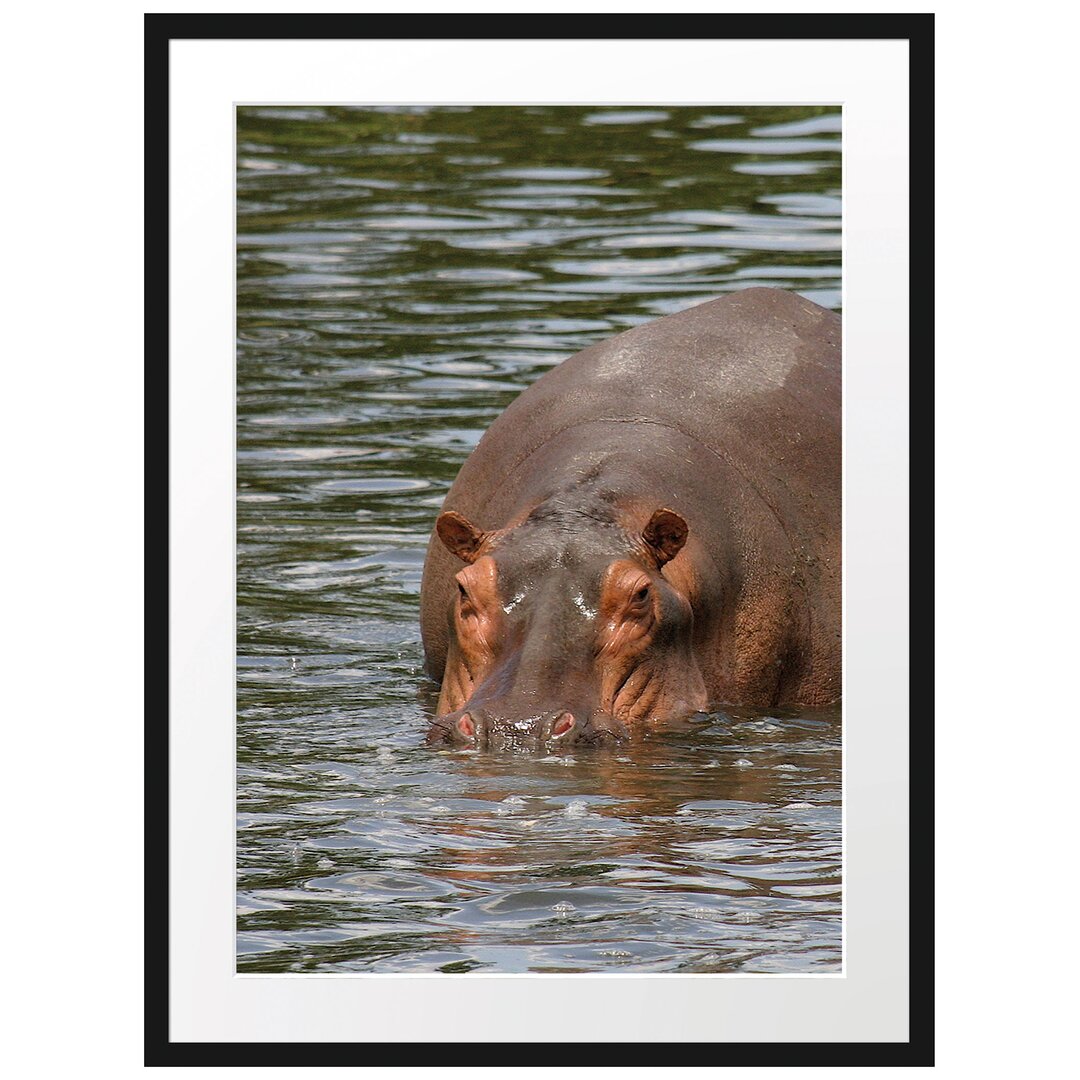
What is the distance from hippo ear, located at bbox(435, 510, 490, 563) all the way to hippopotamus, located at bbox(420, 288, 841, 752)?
0.01 metres

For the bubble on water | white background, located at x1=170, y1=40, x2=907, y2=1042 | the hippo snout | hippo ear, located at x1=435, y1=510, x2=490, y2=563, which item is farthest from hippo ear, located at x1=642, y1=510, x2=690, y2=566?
white background, located at x1=170, y1=40, x2=907, y2=1042

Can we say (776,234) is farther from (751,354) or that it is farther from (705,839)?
(705,839)

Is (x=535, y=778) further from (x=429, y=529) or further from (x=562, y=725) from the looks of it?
(x=429, y=529)

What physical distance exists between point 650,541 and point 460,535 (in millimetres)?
718

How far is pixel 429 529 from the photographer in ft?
42.3

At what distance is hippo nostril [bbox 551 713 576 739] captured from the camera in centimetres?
844

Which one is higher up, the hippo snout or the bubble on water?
the hippo snout

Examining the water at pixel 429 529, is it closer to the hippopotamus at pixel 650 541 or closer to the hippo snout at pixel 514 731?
the hippo snout at pixel 514 731

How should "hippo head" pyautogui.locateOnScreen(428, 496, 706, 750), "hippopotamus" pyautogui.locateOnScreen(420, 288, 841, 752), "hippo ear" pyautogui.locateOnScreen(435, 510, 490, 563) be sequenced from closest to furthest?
"hippo head" pyautogui.locateOnScreen(428, 496, 706, 750) < "hippopotamus" pyautogui.locateOnScreen(420, 288, 841, 752) < "hippo ear" pyautogui.locateOnScreen(435, 510, 490, 563)

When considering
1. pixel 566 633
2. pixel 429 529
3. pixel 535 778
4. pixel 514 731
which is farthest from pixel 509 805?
pixel 429 529

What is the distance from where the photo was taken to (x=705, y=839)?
26.2ft

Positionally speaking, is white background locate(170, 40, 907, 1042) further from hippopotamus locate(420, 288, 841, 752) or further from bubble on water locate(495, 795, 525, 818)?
hippopotamus locate(420, 288, 841, 752)
